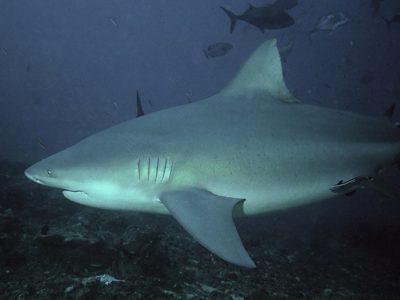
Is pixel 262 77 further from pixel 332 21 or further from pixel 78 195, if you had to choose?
pixel 332 21

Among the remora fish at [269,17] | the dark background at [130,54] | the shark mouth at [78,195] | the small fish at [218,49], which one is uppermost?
the dark background at [130,54]

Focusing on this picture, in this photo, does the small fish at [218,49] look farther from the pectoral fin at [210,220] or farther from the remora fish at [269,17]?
the pectoral fin at [210,220]

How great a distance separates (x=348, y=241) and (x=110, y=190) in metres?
7.02

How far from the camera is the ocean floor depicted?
3.17 m

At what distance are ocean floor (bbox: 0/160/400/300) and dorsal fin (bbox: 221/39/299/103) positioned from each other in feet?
7.76

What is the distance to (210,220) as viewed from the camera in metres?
2.67

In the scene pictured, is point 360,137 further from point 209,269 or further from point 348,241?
point 348,241

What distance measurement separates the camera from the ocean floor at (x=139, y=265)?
10.4 feet

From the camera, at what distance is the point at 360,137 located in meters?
4.51

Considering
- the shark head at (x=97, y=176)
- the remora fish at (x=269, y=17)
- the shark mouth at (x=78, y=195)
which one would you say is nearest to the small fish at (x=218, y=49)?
the remora fish at (x=269, y=17)

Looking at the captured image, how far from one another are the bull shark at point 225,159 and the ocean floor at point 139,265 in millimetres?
745

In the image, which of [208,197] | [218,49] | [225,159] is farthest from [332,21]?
[208,197]

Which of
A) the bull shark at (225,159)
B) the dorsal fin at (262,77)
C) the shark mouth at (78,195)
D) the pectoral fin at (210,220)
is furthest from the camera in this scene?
the dorsal fin at (262,77)

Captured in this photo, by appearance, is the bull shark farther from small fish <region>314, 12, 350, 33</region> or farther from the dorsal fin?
small fish <region>314, 12, 350, 33</region>
